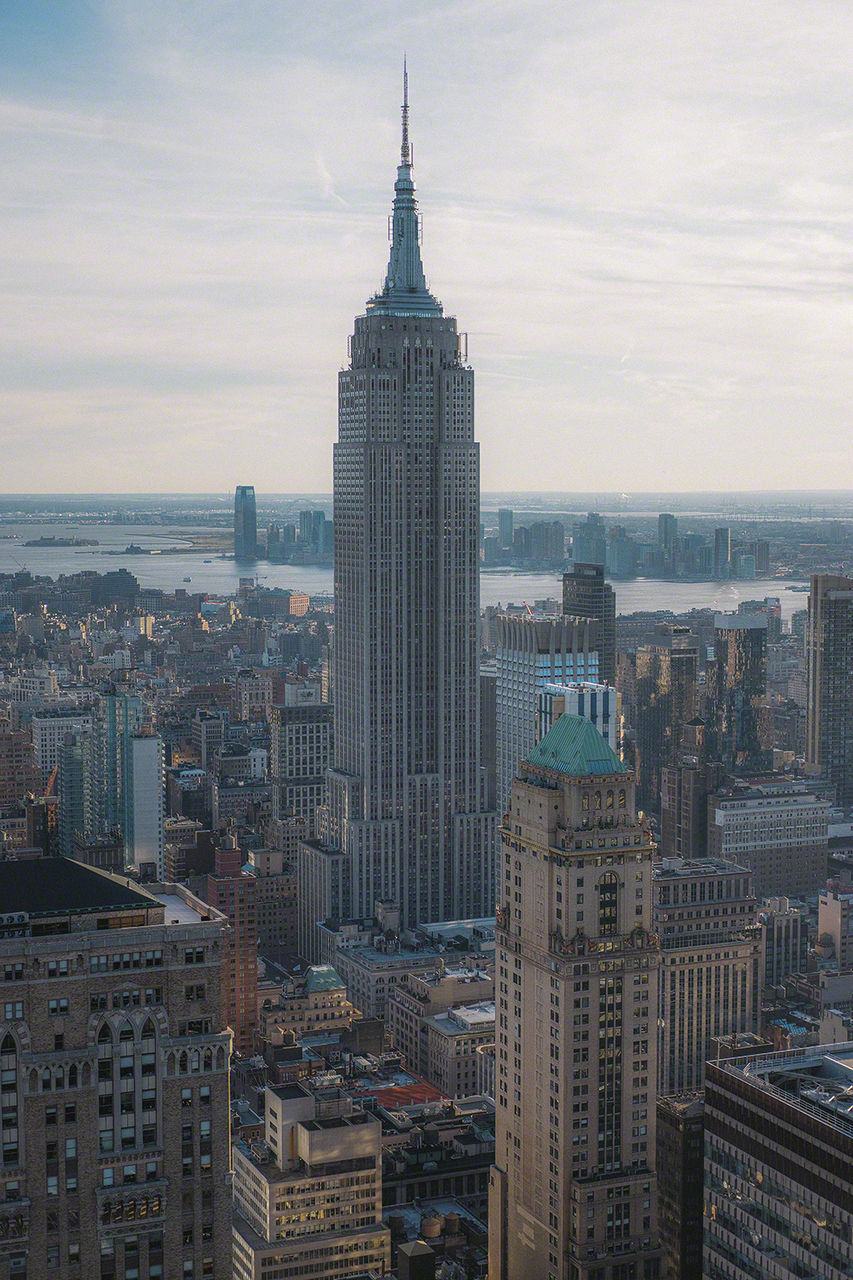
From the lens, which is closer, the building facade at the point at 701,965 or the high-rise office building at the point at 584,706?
the high-rise office building at the point at 584,706

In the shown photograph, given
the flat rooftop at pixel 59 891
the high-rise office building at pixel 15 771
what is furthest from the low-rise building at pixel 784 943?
the flat rooftop at pixel 59 891

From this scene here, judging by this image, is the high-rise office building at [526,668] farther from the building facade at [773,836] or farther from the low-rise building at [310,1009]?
the low-rise building at [310,1009]

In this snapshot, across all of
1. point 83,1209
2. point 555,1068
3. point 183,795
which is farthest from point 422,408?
point 83,1209

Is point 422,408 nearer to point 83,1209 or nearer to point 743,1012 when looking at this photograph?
point 743,1012

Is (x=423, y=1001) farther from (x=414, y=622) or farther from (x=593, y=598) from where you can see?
(x=593, y=598)

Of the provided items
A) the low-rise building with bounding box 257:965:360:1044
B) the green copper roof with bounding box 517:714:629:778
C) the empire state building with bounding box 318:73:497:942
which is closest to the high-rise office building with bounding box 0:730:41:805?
the empire state building with bounding box 318:73:497:942

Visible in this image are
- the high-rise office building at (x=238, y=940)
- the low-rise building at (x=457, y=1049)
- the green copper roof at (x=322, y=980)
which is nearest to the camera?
the low-rise building at (x=457, y=1049)

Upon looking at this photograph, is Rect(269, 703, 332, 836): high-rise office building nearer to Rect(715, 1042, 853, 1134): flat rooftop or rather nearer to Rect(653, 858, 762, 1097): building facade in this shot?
Rect(653, 858, 762, 1097): building facade
